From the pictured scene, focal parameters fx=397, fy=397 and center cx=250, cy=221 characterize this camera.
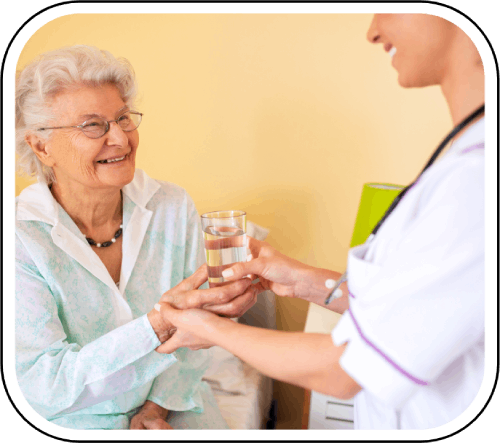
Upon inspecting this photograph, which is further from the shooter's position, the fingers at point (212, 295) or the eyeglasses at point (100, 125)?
the eyeglasses at point (100, 125)

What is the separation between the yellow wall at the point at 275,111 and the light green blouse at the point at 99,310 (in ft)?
0.55

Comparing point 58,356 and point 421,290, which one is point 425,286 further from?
point 58,356

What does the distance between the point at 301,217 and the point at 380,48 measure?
0.59m

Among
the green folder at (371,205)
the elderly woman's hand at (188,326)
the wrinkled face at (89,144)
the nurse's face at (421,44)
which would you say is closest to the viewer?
the nurse's face at (421,44)

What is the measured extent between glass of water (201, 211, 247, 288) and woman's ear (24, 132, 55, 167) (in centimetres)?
60

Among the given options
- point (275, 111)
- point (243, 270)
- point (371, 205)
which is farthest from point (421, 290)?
point (275, 111)

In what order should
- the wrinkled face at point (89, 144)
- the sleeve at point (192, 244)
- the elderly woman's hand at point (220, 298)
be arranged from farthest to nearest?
the sleeve at point (192, 244) → the wrinkled face at point (89, 144) → the elderly woman's hand at point (220, 298)

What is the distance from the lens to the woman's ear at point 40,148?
4.00 feet

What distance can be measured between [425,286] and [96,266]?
38.3 inches

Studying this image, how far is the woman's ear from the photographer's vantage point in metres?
1.22

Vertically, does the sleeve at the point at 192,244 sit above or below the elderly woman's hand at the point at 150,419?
above

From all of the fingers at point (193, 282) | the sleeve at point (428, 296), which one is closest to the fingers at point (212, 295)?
the fingers at point (193, 282)

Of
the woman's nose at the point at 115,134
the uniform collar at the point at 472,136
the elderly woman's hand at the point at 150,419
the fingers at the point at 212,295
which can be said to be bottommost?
the elderly woman's hand at the point at 150,419

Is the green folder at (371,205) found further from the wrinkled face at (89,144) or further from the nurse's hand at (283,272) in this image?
the wrinkled face at (89,144)
